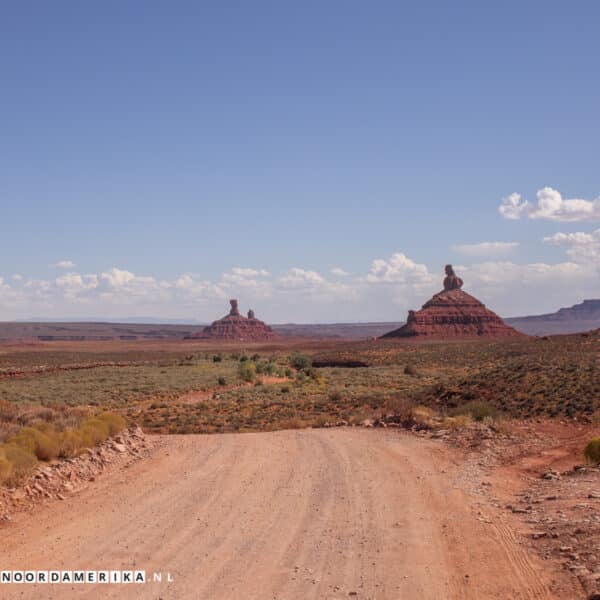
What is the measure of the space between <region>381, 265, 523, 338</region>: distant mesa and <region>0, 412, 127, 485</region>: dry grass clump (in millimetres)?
132725

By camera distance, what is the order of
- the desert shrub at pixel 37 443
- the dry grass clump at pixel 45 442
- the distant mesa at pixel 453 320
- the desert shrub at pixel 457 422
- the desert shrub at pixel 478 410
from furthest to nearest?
the distant mesa at pixel 453 320, the desert shrub at pixel 478 410, the desert shrub at pixel 457 422, the desert shrub at pixel 37 443, the dry grass clump at pixel 45 442

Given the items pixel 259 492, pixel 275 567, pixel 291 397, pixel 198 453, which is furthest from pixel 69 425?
pixel 291 397

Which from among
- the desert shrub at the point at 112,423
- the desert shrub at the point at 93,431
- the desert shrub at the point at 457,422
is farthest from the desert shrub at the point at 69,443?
the desert shrub at the point at 457,422

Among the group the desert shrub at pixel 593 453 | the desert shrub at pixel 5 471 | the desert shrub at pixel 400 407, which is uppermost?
the desert shrub at pixel 5 471

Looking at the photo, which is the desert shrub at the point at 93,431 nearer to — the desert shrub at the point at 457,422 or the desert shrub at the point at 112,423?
the desert shrub at the point at 112,423

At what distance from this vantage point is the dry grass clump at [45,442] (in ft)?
39.1

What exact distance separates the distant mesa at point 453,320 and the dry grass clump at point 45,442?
132725mm

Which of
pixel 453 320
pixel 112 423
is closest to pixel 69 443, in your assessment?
pixel 112 423

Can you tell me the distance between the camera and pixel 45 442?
13.6 m

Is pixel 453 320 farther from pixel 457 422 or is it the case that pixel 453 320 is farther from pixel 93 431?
pixel 93 431

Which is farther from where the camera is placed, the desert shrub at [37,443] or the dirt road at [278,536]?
the desert shrub at [37,443]

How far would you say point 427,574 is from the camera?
795 centimetres

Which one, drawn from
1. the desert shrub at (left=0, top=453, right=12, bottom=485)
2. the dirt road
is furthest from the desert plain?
the desert shrub at (left=0, top=453, right=12, bottom=485)

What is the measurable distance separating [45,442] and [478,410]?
13.9m
